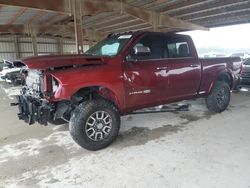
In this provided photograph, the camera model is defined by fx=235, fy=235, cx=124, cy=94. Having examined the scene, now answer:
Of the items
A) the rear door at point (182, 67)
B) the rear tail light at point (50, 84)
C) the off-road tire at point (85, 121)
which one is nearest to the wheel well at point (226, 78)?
the rear door at point (182, 67)

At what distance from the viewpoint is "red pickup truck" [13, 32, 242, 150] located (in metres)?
3.25

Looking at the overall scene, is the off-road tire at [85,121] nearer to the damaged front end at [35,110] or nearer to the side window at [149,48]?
the damaged front end at [35,110]

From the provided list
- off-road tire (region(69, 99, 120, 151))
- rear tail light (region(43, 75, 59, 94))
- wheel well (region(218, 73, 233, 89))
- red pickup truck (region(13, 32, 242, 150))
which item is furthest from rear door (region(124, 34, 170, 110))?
wheel well (region(218, 73, 233, 89))

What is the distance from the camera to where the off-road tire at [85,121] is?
3266 mm

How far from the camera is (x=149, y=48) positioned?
4152 millimetres

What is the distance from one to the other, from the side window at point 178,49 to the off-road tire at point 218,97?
107 cm

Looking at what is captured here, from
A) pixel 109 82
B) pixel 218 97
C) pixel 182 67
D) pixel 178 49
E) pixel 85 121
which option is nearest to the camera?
pixel 85 121

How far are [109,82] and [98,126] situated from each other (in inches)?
26.4

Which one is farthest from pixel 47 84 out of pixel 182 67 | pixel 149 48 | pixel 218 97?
pixel 218 97

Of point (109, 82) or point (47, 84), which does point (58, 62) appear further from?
point (109, 82)

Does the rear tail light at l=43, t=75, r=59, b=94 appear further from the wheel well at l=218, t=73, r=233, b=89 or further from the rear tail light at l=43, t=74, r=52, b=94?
the wheel well at l=218, t=73, r=233, b=89

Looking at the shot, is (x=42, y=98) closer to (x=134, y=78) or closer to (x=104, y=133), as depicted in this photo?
(x=104, y=133)

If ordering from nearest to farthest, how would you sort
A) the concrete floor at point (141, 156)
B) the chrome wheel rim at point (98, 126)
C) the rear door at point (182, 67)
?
the concrete floor at point (141, 156) < the chrome wheel rim at point (98, 126) < the rear door at point (182, 67)

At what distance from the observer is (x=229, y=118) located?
4820 mm
